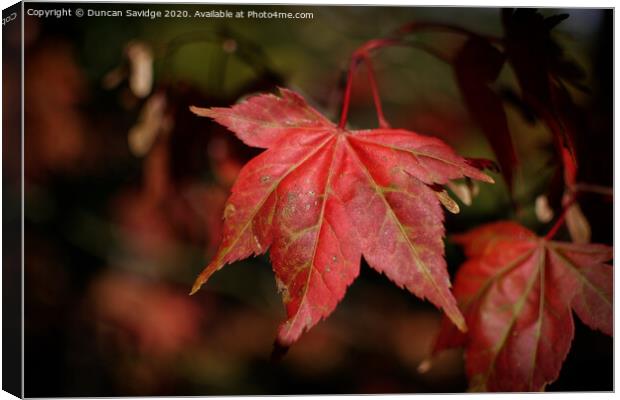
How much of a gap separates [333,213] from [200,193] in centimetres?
60

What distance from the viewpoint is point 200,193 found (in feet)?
3.72

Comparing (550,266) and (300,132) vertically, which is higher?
(300,132)

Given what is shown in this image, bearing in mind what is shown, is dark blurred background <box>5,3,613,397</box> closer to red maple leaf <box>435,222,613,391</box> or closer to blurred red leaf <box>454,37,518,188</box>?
red maple leaf <box>435,222,613,391</box>

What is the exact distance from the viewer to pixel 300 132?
0.61m

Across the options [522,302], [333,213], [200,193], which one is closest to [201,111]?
[333,213]

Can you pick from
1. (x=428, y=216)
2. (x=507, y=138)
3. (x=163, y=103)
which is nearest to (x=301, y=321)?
(x=428, y=216)

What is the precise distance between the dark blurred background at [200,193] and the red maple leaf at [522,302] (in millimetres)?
101

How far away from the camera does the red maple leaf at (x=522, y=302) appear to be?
73 centimetres

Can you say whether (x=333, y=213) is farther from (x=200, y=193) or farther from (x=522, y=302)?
(x=200, y=193)

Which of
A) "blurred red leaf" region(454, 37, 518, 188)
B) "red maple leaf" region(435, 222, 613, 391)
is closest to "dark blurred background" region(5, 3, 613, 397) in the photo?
"red maple leaf" region(435, 222, 613, 391)

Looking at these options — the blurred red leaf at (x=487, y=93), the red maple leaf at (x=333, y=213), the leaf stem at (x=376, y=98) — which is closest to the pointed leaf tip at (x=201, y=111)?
the red maple leaf at (x=333, y=213)

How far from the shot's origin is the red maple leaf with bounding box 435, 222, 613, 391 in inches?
28.9

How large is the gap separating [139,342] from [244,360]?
23 cm

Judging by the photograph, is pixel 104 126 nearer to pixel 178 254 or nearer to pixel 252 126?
pixel 178 254
